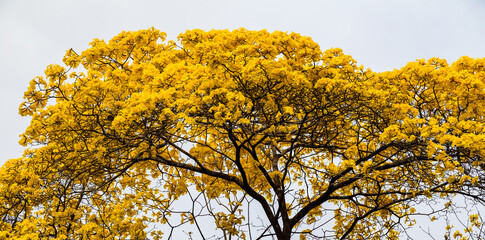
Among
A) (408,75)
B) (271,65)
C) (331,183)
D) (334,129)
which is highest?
(408,75)

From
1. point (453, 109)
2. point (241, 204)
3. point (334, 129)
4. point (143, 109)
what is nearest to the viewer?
point (143, 109)

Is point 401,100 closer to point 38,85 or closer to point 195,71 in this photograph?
point 195,71

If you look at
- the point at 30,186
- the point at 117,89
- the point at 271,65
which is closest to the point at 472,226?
the point at 271,65

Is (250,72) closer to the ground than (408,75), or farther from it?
closer to the ground

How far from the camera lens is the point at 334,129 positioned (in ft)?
24.6

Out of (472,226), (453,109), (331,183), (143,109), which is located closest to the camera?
(143,109)

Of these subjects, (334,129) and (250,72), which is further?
(334,129)

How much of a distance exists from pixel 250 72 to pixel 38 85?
3616 millimetres

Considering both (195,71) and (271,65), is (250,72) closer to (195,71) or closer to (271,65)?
(271,65)

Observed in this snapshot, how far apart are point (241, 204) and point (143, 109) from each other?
343 cm

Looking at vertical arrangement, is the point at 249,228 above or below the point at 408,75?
below

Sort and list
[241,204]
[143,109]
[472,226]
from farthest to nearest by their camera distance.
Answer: [472,226]
[241,204]
[143,109]

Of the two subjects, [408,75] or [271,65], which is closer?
[271,65]

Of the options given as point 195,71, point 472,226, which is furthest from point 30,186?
point 472,226
